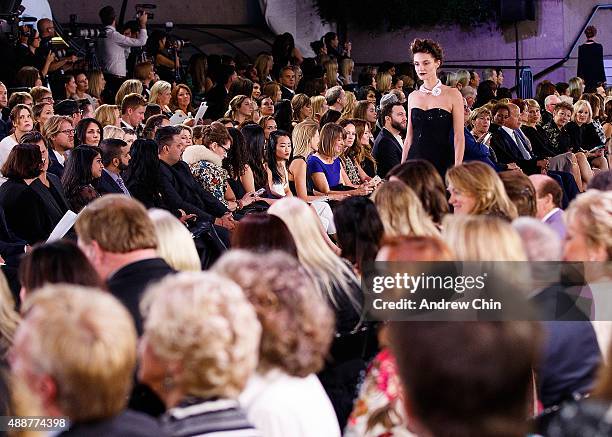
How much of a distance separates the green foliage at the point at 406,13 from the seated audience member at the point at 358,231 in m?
11.6

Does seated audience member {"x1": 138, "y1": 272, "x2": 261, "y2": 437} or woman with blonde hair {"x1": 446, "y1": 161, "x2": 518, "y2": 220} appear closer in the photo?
seated audience member {"x1": 138, "y1": 272, "x2": 261, "y2": 437}

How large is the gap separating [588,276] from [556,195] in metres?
1.43

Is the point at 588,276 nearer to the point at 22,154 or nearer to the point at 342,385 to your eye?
the point at 342,385

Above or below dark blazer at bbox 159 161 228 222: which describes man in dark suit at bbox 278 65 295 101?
above

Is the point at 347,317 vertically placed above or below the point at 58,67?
below

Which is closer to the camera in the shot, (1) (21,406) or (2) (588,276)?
(1) (21,406)

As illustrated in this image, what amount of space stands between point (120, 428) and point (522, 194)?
9.28 ft

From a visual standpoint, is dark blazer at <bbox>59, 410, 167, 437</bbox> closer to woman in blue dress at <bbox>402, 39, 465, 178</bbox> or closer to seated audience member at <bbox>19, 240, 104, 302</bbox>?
seated audience member at <bbox>19, 240, 104, 302</bbox>

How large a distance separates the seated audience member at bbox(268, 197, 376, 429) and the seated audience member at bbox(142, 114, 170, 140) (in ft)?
11.8

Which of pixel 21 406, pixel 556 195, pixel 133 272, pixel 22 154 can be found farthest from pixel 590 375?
pixel 22 154

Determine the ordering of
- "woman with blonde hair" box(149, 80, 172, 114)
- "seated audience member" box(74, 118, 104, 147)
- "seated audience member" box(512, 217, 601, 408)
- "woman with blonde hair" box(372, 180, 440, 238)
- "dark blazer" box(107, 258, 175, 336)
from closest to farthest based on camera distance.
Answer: "seated audience member" box(512, 217, 601, 408) → "dark blazer" box(107, 258, 175, 336) → "woman with blonde hair" box(372, 180, 440, 238) → "seated audience member" box(74, 118, 104, 147) → "woman with blonde hair" box(149, 80, 172, 114)

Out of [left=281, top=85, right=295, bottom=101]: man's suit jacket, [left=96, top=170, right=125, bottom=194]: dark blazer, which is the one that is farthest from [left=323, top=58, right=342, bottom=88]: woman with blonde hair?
[left=96, top=170, right=125, bottom=194]: dark blazer

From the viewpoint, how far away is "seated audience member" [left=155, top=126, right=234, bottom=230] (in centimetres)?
627

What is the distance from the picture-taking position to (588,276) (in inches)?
127
